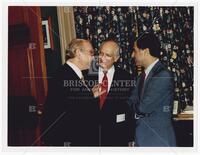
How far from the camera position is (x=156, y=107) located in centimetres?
198

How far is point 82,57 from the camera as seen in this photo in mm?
1964

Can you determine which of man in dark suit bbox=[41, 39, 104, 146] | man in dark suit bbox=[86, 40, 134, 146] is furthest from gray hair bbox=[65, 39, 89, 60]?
man in dark suit bbox=[86, 40, 134, 146]

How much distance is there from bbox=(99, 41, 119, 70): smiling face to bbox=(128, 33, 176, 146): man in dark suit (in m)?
0.09

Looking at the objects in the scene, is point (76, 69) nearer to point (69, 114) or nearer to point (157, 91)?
point (69, 114)

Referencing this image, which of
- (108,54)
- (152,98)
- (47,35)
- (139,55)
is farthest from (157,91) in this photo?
(47,35)

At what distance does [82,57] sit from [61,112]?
29 centimetres

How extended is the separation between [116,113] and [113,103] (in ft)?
0.17

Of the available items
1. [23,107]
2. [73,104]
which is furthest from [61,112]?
[23,107]

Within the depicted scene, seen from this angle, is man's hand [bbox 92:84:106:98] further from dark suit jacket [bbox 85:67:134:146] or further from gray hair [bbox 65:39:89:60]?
gray hair [bbox 65:39:89:60]

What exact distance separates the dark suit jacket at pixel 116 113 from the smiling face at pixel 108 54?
0.16ft

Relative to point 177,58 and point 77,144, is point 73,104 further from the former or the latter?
point 177,58

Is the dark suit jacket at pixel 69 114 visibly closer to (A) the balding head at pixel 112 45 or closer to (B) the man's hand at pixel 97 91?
(B) the man's hand at pixel 97 91

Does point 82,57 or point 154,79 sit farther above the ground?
point 82,57

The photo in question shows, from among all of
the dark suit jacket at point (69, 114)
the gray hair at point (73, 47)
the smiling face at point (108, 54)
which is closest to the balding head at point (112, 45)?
the smiling face at point (108, 54)
